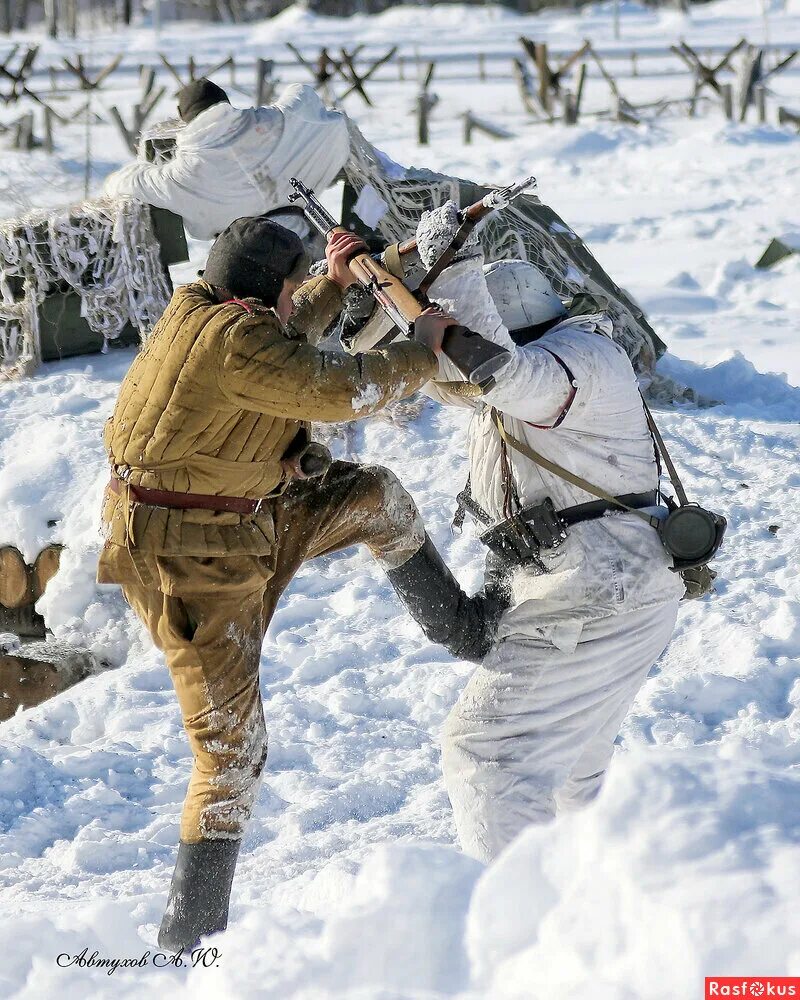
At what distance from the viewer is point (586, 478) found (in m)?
2.99

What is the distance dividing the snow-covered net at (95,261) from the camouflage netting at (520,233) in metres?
1.04

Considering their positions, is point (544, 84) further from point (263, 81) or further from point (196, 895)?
point (196, 895)

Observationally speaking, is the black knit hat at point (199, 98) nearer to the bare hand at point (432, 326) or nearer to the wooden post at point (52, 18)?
the bare hand at point (432, 326)

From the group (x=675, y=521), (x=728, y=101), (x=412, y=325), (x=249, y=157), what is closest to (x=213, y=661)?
(x=412, y=325)

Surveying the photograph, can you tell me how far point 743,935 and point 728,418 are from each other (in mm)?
3987

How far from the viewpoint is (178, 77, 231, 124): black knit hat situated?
5648 mm

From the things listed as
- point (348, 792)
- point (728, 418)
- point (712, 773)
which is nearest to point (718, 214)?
point (728, 418)

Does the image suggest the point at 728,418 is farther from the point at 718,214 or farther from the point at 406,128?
the point at 406,128

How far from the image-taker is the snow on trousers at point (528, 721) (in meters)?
2.90

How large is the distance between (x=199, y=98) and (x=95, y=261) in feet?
3.08

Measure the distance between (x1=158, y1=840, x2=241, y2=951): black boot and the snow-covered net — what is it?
3402mm

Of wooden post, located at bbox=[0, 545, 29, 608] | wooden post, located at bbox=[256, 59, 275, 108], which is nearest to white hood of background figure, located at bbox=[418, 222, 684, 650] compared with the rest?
wooden post, located at bbox=[0, 545, 29, 608]

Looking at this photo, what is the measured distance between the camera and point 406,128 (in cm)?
1628

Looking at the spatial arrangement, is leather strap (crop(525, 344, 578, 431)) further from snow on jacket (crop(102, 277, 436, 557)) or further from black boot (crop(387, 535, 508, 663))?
black boot (crop(387, 535, 508, 663))
